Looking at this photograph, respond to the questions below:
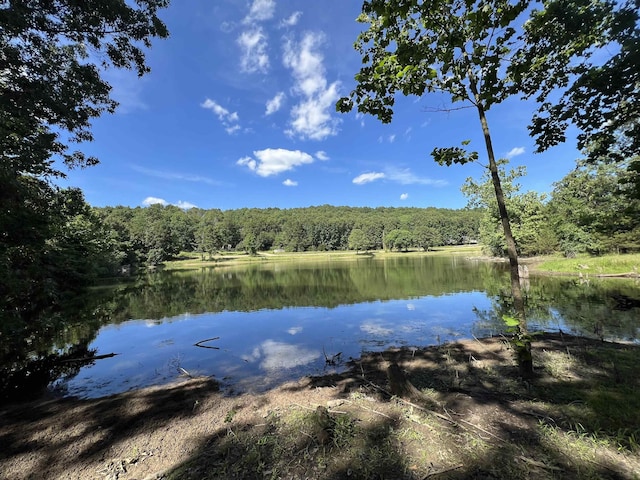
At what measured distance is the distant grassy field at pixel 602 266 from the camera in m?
23.3

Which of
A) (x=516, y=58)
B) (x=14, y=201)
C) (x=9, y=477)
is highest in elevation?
(x=516, y=58)

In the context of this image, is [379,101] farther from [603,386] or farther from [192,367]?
[192,367]

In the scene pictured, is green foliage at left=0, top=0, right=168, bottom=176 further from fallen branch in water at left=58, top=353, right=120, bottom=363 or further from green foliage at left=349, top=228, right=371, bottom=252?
green foliage at left=349, top=228, right=371, bottom=252

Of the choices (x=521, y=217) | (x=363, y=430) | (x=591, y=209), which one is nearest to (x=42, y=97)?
(x=363, y=430)

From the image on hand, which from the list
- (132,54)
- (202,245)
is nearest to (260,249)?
(202,245)

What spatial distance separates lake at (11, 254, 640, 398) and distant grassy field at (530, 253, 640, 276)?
3328 millimetres

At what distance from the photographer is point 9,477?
417cm

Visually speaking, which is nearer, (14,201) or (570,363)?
(570,363)

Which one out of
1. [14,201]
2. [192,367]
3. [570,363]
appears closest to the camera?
[570,363]

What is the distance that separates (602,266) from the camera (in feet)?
83.1

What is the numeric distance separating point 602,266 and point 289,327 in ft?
93.6

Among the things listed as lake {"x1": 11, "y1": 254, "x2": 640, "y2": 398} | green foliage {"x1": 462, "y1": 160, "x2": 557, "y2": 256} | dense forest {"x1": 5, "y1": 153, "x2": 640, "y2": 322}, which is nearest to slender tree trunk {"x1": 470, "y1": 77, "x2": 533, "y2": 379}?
dense forest {"x1": 5, "y1": 153, "x2": 640, "y2": 322}

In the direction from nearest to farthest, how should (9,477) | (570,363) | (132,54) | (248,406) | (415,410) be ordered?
1. (9,477)
2. (415,410)
3. (248,406)
4. (570,363)
5. (132,54)

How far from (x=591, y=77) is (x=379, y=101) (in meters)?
4.98
